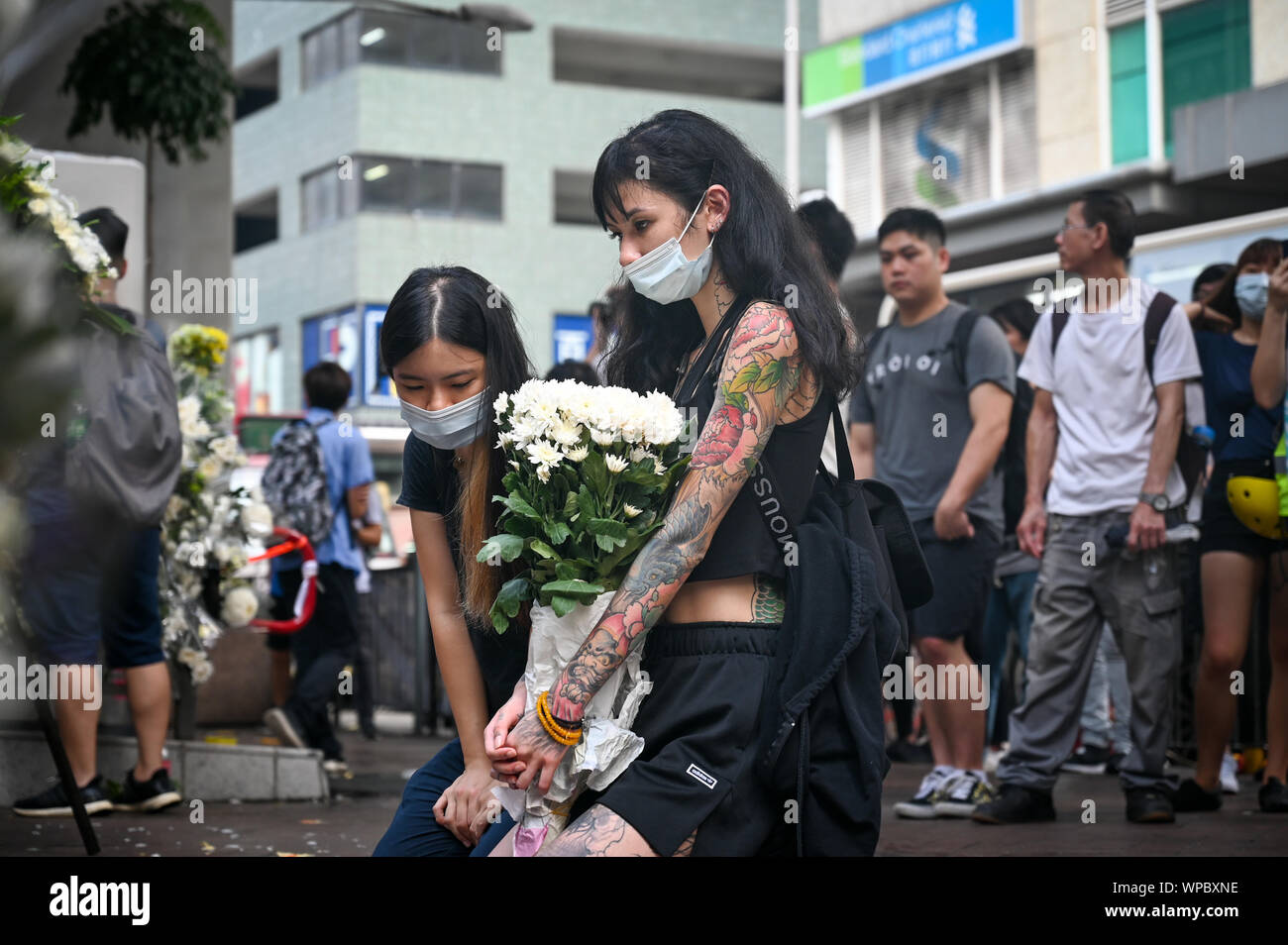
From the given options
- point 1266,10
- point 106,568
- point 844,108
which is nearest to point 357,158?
point 844,108

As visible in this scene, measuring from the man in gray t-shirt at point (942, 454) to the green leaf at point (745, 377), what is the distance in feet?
10.6

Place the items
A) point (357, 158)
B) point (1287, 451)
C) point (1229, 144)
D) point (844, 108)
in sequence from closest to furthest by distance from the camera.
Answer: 1. point (1287, 451)
2. point (1229, 144)
3. point (844, 108)
4. point (357, 158)

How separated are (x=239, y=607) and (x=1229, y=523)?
4.23 m

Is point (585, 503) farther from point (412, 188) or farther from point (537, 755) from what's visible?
point (412, 188)

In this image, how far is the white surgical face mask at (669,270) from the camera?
2.91 meters

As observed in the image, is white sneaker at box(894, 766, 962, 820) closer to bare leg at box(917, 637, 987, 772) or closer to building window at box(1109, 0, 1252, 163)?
bare leg at box(917, 637, 987, 772)

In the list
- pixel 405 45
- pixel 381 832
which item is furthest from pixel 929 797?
pixel 405 45

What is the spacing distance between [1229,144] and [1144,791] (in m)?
14.0

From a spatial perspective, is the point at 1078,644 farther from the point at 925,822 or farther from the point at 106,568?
the point at 106,568

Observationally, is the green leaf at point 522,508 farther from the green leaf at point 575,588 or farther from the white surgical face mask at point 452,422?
the white surgical face mask at point 452,422

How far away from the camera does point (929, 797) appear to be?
6.05 meters

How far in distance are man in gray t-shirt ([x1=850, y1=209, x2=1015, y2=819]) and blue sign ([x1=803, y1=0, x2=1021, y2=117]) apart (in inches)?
673

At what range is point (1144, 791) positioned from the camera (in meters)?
5.71

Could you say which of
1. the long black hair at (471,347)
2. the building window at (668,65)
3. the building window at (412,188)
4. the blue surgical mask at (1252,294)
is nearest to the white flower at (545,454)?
the long black hair at (471,347)
